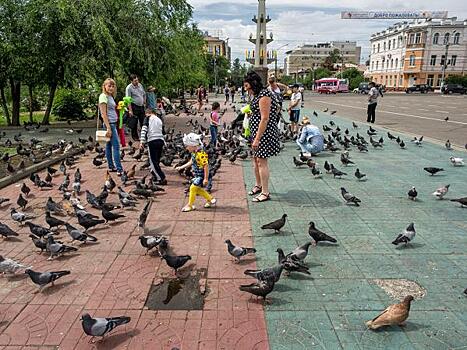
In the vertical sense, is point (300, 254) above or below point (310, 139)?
below

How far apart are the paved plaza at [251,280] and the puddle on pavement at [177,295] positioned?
6 centimetres

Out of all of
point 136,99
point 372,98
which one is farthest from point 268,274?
point 372,98

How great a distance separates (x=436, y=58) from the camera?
76.9 meters

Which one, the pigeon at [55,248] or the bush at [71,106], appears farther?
the bush at [71,106]

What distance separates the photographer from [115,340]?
10.3ft

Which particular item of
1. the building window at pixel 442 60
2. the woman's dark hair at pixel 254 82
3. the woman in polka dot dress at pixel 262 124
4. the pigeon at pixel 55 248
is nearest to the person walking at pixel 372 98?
the woman in polka dot dress at pixel 262 124

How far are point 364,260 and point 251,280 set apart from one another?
1425 mm

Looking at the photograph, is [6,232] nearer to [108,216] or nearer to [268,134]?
[108,216]

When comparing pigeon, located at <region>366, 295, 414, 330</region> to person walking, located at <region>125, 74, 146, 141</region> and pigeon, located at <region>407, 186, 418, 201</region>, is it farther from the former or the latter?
person walking, located at <region>125, 74, 146, 141</region>

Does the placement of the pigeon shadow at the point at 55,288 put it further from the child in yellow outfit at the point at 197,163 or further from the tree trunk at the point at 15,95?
the tree trunk at the point at 15,95

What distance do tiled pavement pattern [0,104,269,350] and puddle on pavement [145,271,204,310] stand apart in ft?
0.25

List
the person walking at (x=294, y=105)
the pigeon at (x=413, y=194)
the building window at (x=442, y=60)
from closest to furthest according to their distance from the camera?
the pigeon at (x=413, y=194) < the person walking at (x=294, y=105) < the building window at (x=442, y=60)

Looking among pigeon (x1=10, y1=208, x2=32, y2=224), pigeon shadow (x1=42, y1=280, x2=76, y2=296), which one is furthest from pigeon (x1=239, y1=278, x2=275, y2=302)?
pigeon (x1=10, y1=208, x2=32, y2=224)

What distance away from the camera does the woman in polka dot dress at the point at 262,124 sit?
583 cm
